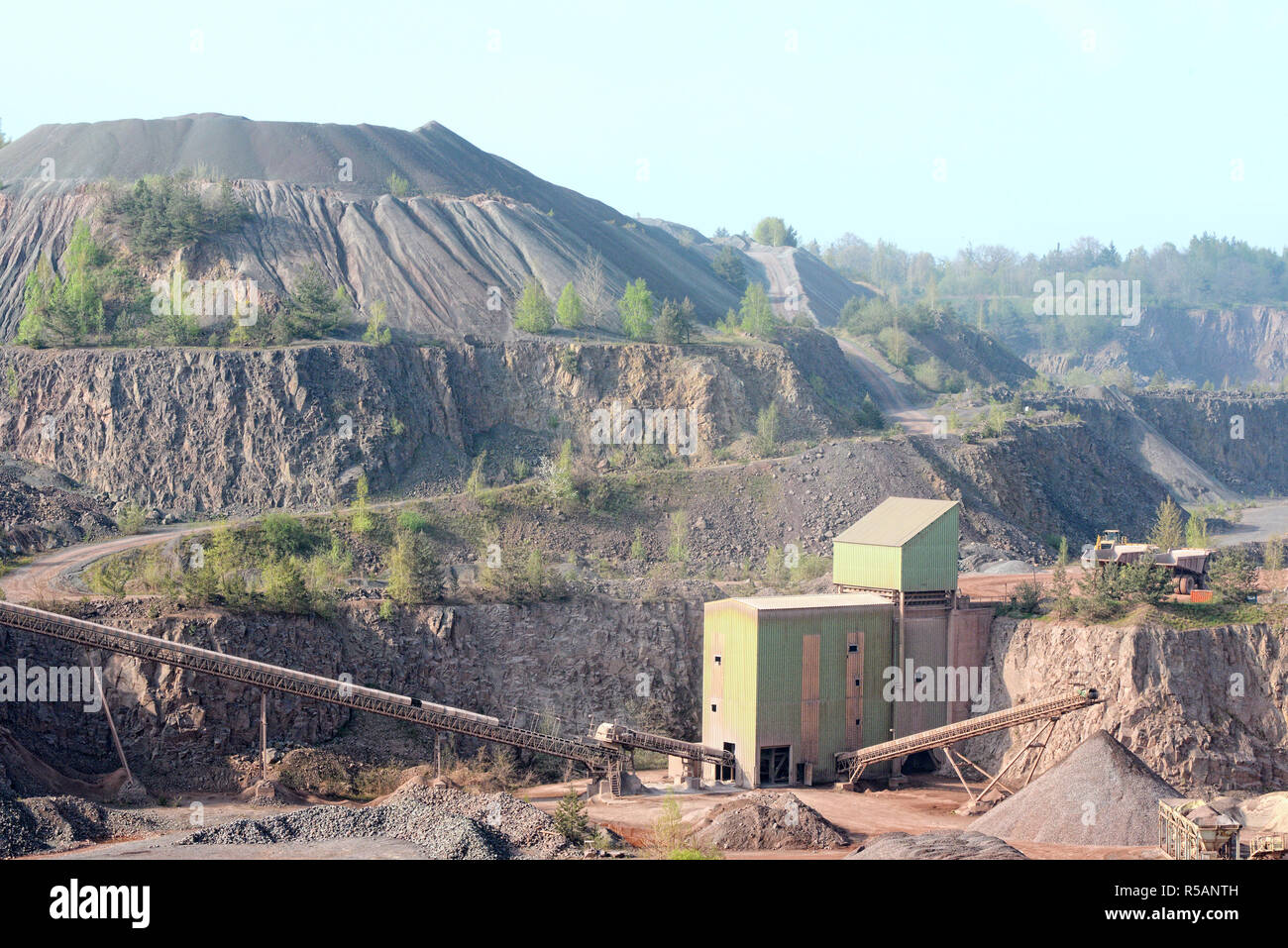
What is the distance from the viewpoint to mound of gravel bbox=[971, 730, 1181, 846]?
3750 cm

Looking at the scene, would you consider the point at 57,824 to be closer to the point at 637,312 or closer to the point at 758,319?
the point at 637,312

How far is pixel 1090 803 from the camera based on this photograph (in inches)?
1495

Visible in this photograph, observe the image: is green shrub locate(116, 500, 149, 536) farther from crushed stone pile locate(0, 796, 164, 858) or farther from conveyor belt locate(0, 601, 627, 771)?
crushed stone pile locate(0, 796, 164, 858)

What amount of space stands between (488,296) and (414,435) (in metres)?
15.5

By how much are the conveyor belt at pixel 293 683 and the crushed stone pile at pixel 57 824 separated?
228 inches

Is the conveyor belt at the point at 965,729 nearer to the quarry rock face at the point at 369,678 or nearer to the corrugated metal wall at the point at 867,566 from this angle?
the corrugated metal wall at the point at 867,566

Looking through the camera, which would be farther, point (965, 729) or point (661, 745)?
point (965, 729)

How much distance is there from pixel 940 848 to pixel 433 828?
37.9 feet

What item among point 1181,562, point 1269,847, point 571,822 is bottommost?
point 571,822

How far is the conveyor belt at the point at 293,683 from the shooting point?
42094 millimetres

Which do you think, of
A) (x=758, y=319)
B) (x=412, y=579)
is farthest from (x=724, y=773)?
(x=758, y=319)

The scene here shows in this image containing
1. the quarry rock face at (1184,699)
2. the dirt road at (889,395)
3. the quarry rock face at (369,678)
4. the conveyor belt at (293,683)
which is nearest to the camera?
Result: the conveyor belt at (293,683)

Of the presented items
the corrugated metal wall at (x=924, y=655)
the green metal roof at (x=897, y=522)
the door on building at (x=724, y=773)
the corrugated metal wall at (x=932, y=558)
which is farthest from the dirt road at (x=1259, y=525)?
A: the door on building at (x=724, y=773)

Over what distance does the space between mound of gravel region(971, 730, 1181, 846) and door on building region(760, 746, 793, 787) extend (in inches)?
310
